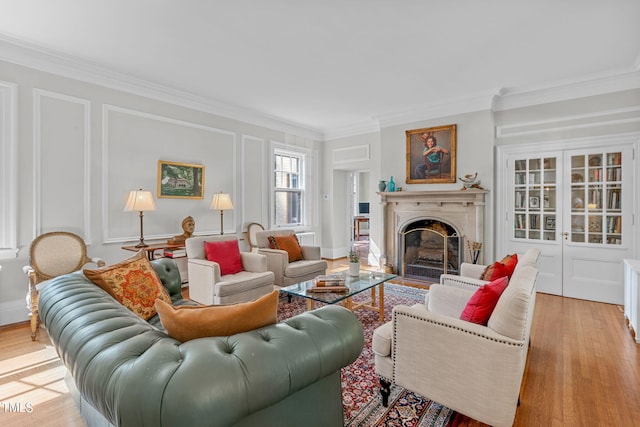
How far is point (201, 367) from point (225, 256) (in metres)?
3.12

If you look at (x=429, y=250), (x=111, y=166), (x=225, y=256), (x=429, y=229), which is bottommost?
(x=429, y=250)

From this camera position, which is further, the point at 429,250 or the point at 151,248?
the point at 429,250

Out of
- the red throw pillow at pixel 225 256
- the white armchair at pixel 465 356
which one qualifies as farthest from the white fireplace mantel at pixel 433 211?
the white armchair at pixel 465 356

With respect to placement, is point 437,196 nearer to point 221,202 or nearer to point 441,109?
point 441,109

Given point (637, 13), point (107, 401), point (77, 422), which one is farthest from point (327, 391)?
point (637, 13)

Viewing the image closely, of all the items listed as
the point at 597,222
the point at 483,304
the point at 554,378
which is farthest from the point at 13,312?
the point at 597,222

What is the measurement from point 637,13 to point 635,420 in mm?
3146

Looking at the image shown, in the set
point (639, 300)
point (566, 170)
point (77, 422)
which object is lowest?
point (77, 422)

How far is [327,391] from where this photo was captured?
4.49 feet

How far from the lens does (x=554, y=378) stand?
2350 millimetres

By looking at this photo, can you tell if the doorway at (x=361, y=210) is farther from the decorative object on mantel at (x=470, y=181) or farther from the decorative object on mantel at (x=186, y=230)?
the decorative object on mantel at (x=186, y=230)

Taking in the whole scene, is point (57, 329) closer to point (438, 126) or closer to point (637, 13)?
point (637, 13)

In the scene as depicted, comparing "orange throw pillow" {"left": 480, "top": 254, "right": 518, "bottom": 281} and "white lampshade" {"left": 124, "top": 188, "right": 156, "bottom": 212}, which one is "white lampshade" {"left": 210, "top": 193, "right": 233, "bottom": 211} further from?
"orange throw pillow" {"left": 480, "top": 254, "right": 518, "bottom": 281}

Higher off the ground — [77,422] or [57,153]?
[57,153]
